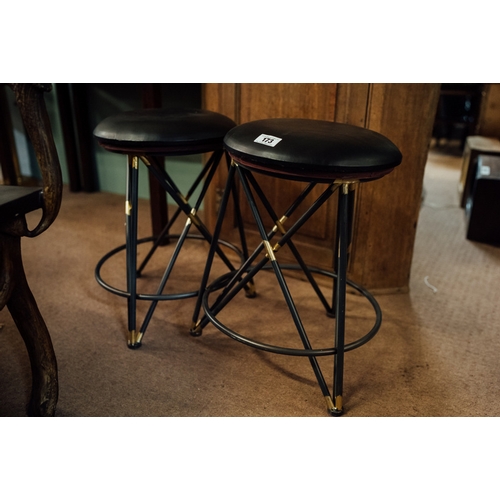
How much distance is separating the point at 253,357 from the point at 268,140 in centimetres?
66

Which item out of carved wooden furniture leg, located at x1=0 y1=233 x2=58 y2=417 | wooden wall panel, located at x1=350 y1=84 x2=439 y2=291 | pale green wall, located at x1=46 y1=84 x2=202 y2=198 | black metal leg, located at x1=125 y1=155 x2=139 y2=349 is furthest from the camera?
pale green wall, located at x1=46 y1=84 x2=202 y2=198

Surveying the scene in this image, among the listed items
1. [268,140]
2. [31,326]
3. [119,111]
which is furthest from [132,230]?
[119,111]

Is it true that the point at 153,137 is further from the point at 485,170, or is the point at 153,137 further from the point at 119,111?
the point at 485,170

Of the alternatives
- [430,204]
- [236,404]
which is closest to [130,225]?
[236,404]

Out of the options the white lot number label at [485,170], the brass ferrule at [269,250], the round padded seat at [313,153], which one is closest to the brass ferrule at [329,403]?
the brass ferrule at [269,250]

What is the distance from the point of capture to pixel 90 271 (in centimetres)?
195

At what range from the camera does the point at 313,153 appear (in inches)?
39.9

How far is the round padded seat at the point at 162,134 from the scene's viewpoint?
50.0 inches

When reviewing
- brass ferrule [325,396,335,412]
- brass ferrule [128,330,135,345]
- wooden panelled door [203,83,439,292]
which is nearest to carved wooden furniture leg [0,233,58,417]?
brass ferrule [128,330,135,345]

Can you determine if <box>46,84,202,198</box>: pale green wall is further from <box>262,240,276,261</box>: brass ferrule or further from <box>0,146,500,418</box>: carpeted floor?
<box>262,240,276,261</box>: brass ferrule

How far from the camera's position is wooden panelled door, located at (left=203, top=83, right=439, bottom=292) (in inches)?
62.5

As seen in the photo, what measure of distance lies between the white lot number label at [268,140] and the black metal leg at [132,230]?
16.3 inches

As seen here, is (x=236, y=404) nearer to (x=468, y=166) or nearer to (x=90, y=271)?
(x=90, y=271)

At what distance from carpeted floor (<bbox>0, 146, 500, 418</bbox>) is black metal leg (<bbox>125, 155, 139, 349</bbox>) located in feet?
0.26
